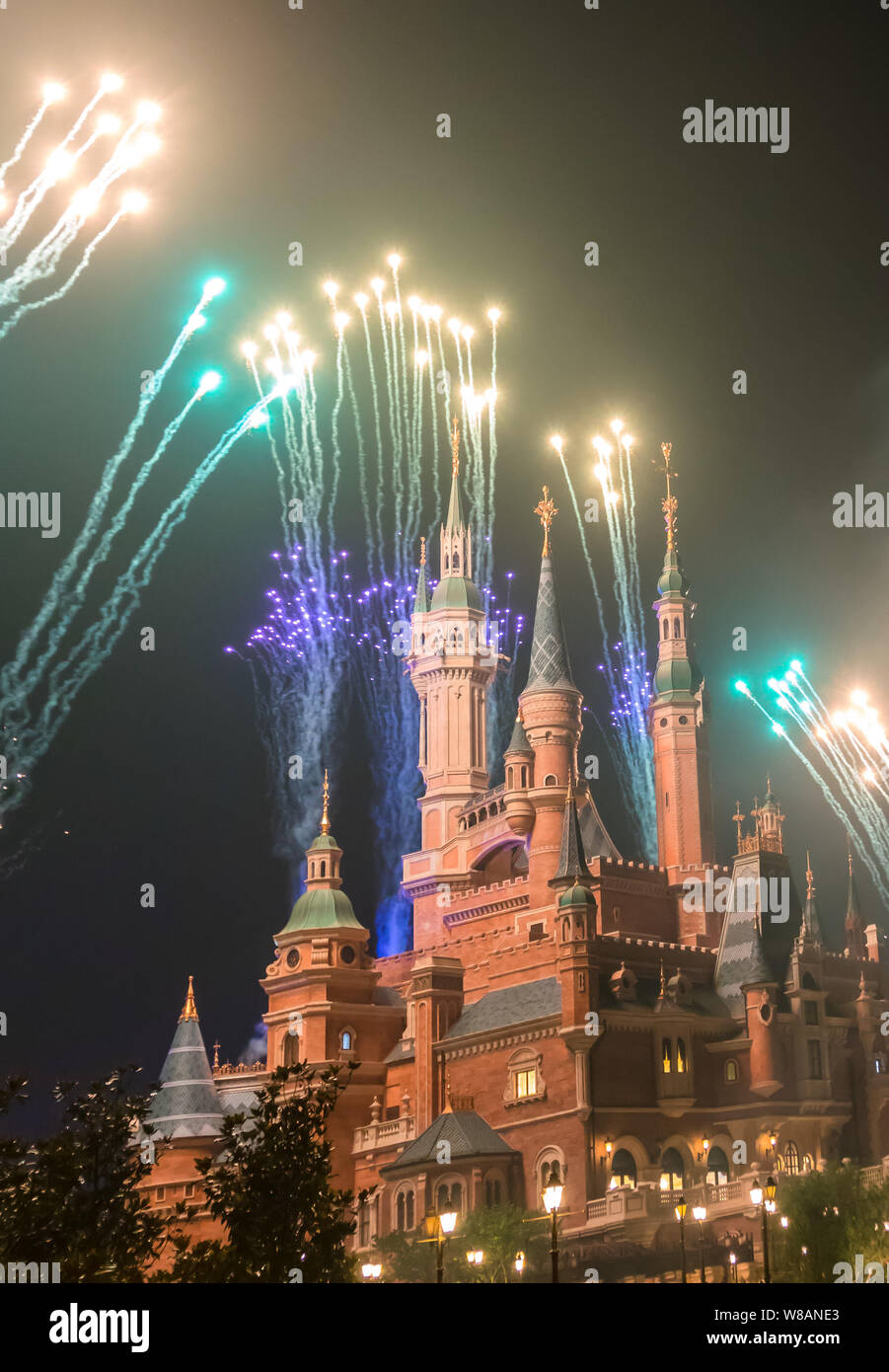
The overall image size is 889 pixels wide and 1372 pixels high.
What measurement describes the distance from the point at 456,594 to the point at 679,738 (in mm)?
21935

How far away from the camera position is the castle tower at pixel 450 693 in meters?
104

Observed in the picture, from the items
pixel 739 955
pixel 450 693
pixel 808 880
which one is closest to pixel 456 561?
pixel 450 693

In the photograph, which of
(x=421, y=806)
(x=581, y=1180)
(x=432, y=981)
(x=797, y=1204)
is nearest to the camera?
(x=797, y=1204)

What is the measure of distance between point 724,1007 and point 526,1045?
10305mm

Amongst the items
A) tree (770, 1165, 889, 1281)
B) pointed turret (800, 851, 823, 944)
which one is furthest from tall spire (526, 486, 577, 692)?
tree (770, 1165, 889, 1281)

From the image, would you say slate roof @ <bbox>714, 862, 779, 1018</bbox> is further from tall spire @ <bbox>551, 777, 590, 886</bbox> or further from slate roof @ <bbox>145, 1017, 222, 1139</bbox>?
slate roof @ <bbox>145, 1017, 222, 1139</bbox>

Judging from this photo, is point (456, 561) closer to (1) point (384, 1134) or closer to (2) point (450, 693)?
(2) point (450, 693)

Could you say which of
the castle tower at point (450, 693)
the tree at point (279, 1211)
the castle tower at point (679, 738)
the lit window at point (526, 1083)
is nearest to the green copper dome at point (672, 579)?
the castle tower at point (679, 738)

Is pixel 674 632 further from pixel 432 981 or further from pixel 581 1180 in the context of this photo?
pixel 581 1180

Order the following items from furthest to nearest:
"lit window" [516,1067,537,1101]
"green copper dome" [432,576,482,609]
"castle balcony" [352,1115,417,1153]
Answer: "green copper dome" [432,576,482,609], "castle balcony" [352,1115,417,1153], "lit window" [516,1067,537,1101]

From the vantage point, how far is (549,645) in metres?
93.8

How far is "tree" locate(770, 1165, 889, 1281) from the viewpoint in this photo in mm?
57281

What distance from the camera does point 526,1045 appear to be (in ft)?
248
